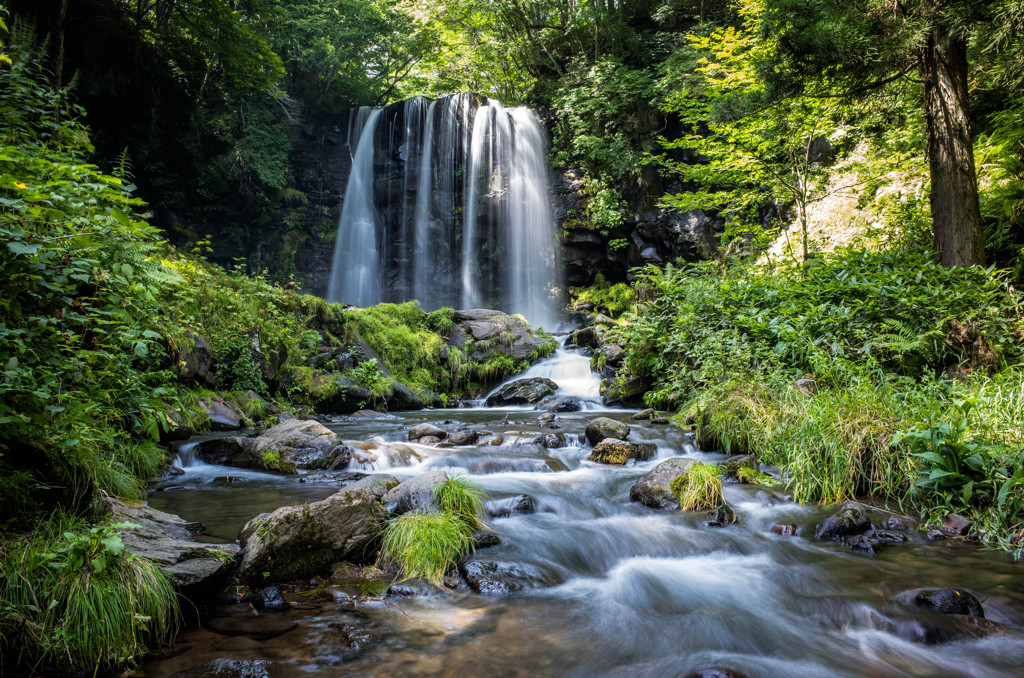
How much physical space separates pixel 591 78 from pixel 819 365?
54.7 feet

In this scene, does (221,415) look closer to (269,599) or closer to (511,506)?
(511,506)

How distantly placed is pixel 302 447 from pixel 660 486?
448cm

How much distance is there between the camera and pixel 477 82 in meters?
25.3

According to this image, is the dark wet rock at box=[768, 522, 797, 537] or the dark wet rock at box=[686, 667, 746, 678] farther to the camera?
the dark wet rock at box=[768, 522, 797, 537]

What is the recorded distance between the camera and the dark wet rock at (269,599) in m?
3.16

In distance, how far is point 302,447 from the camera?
6.52m

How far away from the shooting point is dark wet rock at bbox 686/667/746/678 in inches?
101

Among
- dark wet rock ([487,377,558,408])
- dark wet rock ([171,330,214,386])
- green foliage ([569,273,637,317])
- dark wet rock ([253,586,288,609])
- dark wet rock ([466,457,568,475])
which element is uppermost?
green foliage ([569,273,637,317])

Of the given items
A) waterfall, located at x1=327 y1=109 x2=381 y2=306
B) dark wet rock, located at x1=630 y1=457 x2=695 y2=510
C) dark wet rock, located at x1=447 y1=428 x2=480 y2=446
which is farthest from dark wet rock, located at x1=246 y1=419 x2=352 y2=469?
waterfall, located at x1=327 y1=109 x2=381 y2=306

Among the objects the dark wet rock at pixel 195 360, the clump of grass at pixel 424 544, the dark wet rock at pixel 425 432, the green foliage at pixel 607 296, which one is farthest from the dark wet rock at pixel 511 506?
the green foliage at pixel 607 296

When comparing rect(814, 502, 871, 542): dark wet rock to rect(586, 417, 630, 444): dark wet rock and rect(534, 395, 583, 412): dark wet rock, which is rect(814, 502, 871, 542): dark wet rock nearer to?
rect(586, 417, 630, 444): dark wet rock

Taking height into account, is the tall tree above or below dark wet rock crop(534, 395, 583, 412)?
above

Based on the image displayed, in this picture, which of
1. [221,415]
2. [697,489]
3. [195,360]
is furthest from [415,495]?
[195,360]

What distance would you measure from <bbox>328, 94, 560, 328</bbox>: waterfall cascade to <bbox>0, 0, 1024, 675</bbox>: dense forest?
1.45 meters
